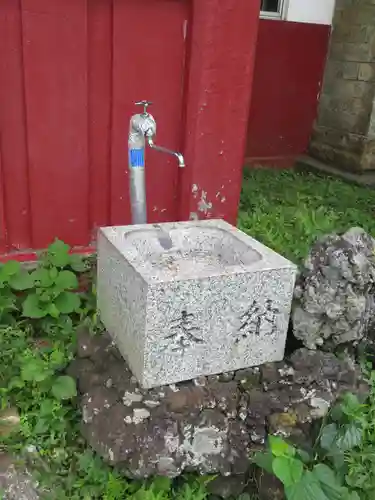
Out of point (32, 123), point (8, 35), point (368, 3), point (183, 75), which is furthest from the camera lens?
point (368, 3)

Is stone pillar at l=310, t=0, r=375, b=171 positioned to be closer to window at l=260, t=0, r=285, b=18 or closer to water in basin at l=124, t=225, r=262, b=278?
window at l=260, t=0, r=285, b=18

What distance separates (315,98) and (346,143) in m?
0.68

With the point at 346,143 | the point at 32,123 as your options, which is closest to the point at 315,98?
the point at 346,143

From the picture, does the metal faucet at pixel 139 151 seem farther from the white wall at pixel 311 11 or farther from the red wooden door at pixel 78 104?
the white wall at pixel 311 11

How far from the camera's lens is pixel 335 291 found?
2.29m

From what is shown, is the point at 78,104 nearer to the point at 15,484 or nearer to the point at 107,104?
the point at 107,104

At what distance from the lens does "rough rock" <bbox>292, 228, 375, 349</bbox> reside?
7.51 ft

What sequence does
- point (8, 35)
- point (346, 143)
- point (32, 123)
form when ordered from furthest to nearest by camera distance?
point (346, 143)
point (32, 123)
point (8, 35)

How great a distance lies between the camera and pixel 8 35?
2.67 meters

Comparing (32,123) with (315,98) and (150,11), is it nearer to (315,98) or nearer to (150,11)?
(150,11)

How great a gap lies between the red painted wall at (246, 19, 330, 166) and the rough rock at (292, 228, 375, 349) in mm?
3835

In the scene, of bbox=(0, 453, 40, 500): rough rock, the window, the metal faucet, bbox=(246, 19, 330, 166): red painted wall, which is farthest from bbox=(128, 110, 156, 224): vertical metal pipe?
the window

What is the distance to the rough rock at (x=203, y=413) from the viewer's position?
1998 mm

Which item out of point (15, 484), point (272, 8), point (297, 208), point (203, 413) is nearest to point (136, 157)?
point (203, 413)
